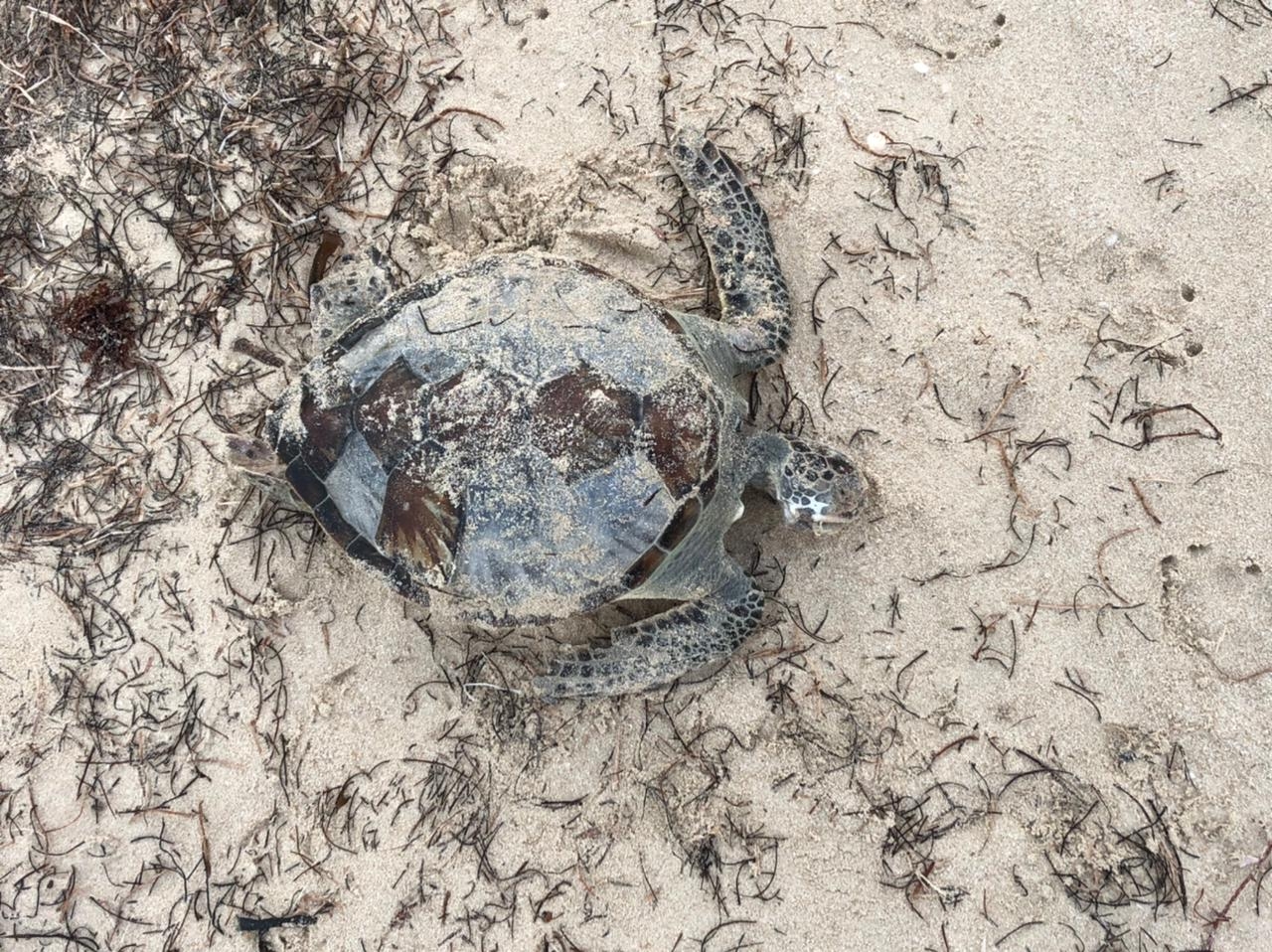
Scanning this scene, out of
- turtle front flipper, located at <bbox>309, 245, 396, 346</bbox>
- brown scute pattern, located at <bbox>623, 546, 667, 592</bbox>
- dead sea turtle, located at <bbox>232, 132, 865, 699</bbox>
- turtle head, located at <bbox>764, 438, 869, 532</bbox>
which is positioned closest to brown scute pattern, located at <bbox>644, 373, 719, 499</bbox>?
dead sea turtle, located at <bbox>232, 132, 865, 699</bbox>

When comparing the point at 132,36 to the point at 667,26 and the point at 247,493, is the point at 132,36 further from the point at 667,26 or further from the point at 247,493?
the point at 667,26

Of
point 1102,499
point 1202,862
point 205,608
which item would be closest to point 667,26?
point 1102,499

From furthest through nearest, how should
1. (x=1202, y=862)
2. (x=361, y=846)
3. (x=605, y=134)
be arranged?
(x=605, y=134) < (x=361, y=846) < (x=1202, y=862)

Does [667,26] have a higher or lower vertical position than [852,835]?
higher

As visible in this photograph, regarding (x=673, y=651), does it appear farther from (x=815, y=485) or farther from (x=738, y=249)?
(x=738, y=249)

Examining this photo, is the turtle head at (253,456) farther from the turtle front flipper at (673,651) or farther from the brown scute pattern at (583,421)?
the turtle front flipper at (673,651)

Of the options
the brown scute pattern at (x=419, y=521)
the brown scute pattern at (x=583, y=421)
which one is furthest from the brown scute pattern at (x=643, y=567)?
Answer: the brown scute pattern at (x=419, y=521)
